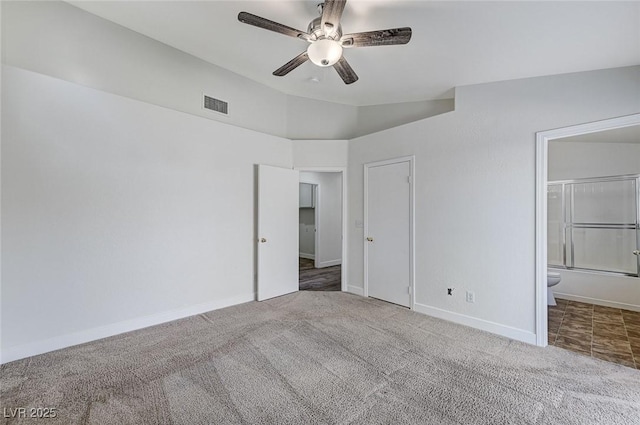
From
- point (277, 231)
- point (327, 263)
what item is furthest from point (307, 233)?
point (277, 231)

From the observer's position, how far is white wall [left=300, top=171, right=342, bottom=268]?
6520 mm

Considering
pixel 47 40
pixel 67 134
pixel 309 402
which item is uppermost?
pixel 47 40

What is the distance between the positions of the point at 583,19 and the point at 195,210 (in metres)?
4.04

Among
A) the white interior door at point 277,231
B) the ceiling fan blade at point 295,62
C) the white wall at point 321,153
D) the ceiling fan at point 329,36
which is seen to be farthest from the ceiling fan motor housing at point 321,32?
the white wall at point 321,153

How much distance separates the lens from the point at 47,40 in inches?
102

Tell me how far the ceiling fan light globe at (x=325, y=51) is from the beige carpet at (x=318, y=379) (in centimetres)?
249

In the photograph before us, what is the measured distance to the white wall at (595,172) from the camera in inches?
150

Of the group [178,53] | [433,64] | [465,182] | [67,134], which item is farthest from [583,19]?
[67,134]

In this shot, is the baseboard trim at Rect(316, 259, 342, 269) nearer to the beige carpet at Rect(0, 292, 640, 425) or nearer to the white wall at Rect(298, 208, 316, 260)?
the white wall at Rect(298, 208, 316, 260)

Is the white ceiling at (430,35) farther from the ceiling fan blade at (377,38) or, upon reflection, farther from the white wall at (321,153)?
the white wall at (321,153)

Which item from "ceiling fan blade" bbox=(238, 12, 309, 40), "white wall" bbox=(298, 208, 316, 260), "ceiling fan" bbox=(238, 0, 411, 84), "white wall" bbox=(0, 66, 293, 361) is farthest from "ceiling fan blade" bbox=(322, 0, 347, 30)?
"white wall" bbox=(298, 208, 316, 260)

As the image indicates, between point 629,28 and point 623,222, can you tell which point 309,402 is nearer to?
point 629,28

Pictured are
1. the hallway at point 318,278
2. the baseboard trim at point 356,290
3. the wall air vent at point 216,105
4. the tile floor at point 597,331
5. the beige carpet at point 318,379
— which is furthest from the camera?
the hallway at point 318,278

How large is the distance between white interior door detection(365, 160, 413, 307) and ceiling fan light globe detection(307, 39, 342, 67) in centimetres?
203
